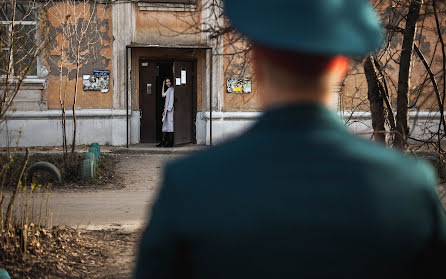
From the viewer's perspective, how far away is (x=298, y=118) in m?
1.24

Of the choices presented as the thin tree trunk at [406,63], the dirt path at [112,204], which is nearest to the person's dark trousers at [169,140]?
the dirt path at [112,204]

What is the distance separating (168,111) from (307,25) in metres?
16.5

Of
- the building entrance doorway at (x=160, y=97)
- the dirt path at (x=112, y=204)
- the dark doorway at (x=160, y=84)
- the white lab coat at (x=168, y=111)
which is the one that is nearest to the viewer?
the dirt path at (x=112, y=204)

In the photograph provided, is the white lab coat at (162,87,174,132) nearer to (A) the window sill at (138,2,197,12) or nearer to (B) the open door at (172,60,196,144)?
(B) the open door at (172,60,196,144)

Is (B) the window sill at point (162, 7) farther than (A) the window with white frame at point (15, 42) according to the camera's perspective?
Yes

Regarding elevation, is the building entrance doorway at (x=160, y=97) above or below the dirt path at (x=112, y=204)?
above

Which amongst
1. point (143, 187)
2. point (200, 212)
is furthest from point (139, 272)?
point (143, 187)

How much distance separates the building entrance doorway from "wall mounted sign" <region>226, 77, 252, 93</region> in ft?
3.34

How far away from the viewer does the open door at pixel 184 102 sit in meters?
18.3

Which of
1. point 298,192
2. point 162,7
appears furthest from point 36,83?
point 298,192

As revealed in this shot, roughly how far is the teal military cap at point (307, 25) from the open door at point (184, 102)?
17.0 meters

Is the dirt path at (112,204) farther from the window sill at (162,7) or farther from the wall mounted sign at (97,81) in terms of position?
the window sill at (162,7)

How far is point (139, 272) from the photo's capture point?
1274 millimetres

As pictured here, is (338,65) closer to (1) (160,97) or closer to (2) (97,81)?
(2) (97,81)
